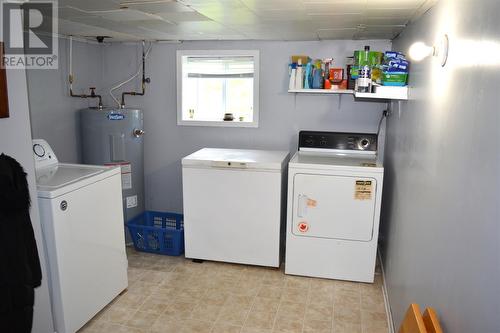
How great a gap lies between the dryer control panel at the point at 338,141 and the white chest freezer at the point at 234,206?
0.32 m

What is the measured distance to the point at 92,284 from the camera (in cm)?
260

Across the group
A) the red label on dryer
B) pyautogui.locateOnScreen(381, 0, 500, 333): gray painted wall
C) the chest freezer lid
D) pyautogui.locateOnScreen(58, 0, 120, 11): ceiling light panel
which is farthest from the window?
pyautogui.locateOnScreen(381, 0, 500, 333): gray painted wall

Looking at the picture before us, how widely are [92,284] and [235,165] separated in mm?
1334

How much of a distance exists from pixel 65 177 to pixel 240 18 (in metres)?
1.48

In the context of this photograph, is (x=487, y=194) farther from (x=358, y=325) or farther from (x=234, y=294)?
(x=234, y=294)

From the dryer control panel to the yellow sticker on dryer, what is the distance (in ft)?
1.84

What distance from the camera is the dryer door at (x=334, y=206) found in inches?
120

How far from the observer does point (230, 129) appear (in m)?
3.99

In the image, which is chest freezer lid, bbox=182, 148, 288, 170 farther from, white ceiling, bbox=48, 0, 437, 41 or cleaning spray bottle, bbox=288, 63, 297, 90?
white ceiling, bbox=48, 0, 437, 41

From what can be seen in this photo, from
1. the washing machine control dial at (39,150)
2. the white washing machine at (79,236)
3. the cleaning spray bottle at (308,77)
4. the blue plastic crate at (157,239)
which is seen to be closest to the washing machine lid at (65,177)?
the white washing machine at (79,236)

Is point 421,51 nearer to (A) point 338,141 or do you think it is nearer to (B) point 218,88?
(A) point 338,141

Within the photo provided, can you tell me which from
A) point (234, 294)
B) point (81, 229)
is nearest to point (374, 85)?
point (234, 294)

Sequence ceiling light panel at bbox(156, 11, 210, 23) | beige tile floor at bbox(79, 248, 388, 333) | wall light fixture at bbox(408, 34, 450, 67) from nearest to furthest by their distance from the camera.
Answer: wall light fixture at bbox(408, 34, 450, 67), ceiling light panel at bbox(156, 11, 210, 23), beige tile floor at bbox(79, 248, 388, 333)

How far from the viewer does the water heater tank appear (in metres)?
3.72
